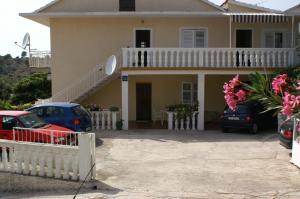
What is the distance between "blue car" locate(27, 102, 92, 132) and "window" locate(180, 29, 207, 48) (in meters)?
9.26

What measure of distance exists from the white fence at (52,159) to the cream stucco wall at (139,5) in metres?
14.4

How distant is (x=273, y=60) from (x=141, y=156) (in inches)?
392

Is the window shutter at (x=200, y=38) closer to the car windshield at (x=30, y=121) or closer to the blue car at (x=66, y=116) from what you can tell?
the blue car at (x=66, y=116)

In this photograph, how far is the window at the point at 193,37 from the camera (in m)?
24.5

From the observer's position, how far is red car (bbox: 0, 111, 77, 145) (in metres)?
12.5

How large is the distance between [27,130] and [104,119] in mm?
8494

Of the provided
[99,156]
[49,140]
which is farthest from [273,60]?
[49,140]

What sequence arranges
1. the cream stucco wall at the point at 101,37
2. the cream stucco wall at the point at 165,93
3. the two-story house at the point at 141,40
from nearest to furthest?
the two-story house at the point at 141,40 < the cream stucco wall at the point at 101,37 < the cream stucco wall at the point at 165,93

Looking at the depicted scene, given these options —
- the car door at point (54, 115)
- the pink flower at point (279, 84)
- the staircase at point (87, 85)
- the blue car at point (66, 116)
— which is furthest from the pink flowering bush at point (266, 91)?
the staircase at point (87, 85)

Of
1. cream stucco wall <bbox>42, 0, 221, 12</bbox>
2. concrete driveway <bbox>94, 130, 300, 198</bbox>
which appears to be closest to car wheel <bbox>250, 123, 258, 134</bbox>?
concrete driveway <bbox>94, 130, 300, 198</bbox>

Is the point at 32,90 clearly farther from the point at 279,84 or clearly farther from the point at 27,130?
the point at 279,84

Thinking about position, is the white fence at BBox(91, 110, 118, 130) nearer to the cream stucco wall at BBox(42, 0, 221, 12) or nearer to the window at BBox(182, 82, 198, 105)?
the window at BBox(182, 82, 198, 105)

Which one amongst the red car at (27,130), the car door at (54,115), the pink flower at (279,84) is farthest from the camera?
the car door at (54,115)

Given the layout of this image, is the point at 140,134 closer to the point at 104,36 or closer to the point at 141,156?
the point at 141,156
